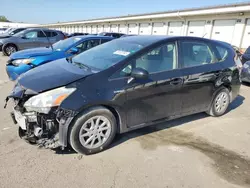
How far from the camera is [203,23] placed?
19.3m

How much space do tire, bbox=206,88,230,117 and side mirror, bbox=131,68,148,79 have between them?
2053mm

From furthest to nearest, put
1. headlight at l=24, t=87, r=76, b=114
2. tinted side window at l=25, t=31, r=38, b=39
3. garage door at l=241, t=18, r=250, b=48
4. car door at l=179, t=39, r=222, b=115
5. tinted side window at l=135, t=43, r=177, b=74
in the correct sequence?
1. garage door at l=241, t=18, r=250, b=48
2. tinted side window at l=25, t=31, r=38, b=39
3. car door at l=179, t=39, r=222, b=115
4. tinted side window at l=135, t=43, r=177, b=74
5. headlight at l=24, t=87, r=76, b=114

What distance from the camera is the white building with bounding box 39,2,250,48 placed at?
15922 mm

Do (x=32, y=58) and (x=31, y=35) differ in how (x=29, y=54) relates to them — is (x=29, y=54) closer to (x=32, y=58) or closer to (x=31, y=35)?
(x=32, y=58)

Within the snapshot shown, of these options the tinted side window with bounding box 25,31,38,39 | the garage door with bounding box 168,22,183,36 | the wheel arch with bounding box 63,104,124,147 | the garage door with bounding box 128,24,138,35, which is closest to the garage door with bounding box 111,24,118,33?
the garage door with bounding box 128,24,138,35

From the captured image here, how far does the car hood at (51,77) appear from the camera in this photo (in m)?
2.69

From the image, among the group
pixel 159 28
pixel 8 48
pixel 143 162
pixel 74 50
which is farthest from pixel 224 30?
pixel 143 162

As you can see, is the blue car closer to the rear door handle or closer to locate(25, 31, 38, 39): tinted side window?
the rear door handle

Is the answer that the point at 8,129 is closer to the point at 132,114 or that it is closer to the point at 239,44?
the point at 132,114

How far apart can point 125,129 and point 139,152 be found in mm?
390

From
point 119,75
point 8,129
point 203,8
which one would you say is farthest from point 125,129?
point 203,8

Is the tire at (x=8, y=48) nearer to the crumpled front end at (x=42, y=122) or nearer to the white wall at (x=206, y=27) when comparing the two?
the crumpled front end at (x=42, y=122)

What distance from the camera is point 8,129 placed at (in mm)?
3422

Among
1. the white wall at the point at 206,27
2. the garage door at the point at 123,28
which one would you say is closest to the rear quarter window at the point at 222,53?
the white wall at the point at 206,27
